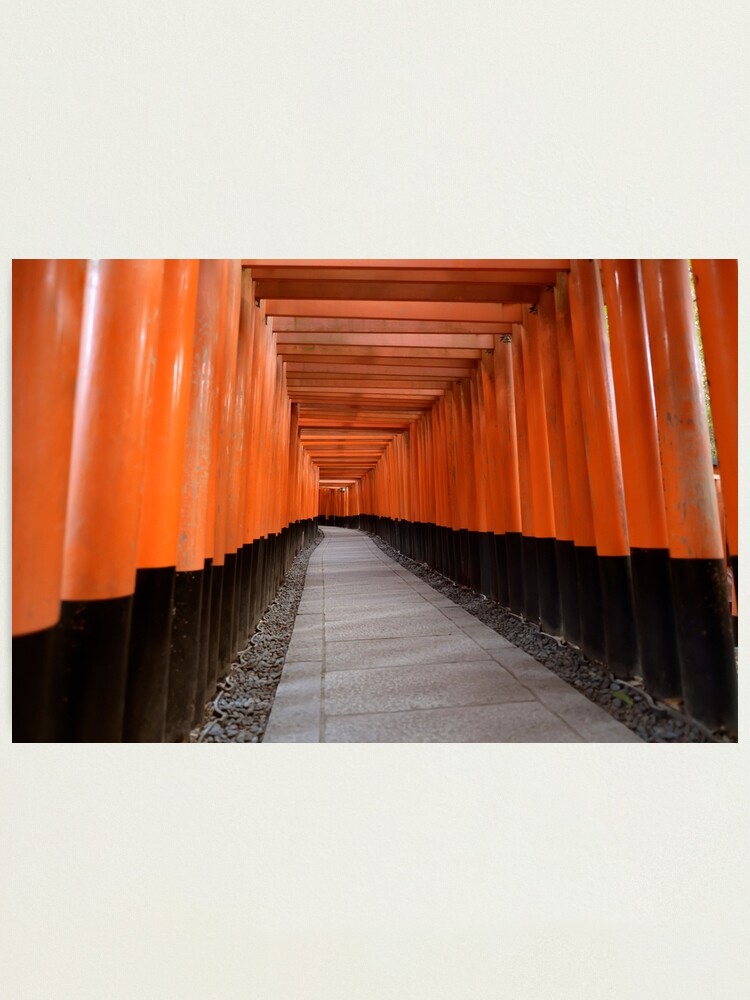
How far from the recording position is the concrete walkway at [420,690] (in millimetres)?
2748

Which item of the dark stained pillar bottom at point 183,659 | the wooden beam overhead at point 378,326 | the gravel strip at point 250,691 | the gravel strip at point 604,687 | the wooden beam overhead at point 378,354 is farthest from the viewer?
the wooden beam overhead at point 378,354

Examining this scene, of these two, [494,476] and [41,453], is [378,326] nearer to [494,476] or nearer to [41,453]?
[494,476]

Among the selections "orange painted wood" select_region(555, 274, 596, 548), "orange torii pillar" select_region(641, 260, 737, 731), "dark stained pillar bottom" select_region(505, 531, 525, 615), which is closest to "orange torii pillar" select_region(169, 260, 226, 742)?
"orange torii pillar" select_region(641, 260, 737, 731)

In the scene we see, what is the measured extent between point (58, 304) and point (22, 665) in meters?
1.27

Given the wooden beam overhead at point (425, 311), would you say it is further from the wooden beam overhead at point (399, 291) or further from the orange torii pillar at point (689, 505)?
the orange torii pillar at point (689, 505)

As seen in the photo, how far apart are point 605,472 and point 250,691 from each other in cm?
289

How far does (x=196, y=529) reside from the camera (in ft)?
9.56

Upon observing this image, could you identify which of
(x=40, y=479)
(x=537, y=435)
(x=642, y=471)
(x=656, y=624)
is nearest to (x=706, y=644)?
(x=656, y=624)

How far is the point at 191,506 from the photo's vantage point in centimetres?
290

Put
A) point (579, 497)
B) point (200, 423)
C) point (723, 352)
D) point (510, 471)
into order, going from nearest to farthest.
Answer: point (723, 352)
point (200, 423)
point (579, 497)
point (510, 471)

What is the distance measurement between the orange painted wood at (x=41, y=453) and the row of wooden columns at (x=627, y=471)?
275cm

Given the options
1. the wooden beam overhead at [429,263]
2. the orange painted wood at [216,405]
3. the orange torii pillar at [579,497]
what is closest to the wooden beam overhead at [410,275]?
the wooden beam overhead at [429,263]
